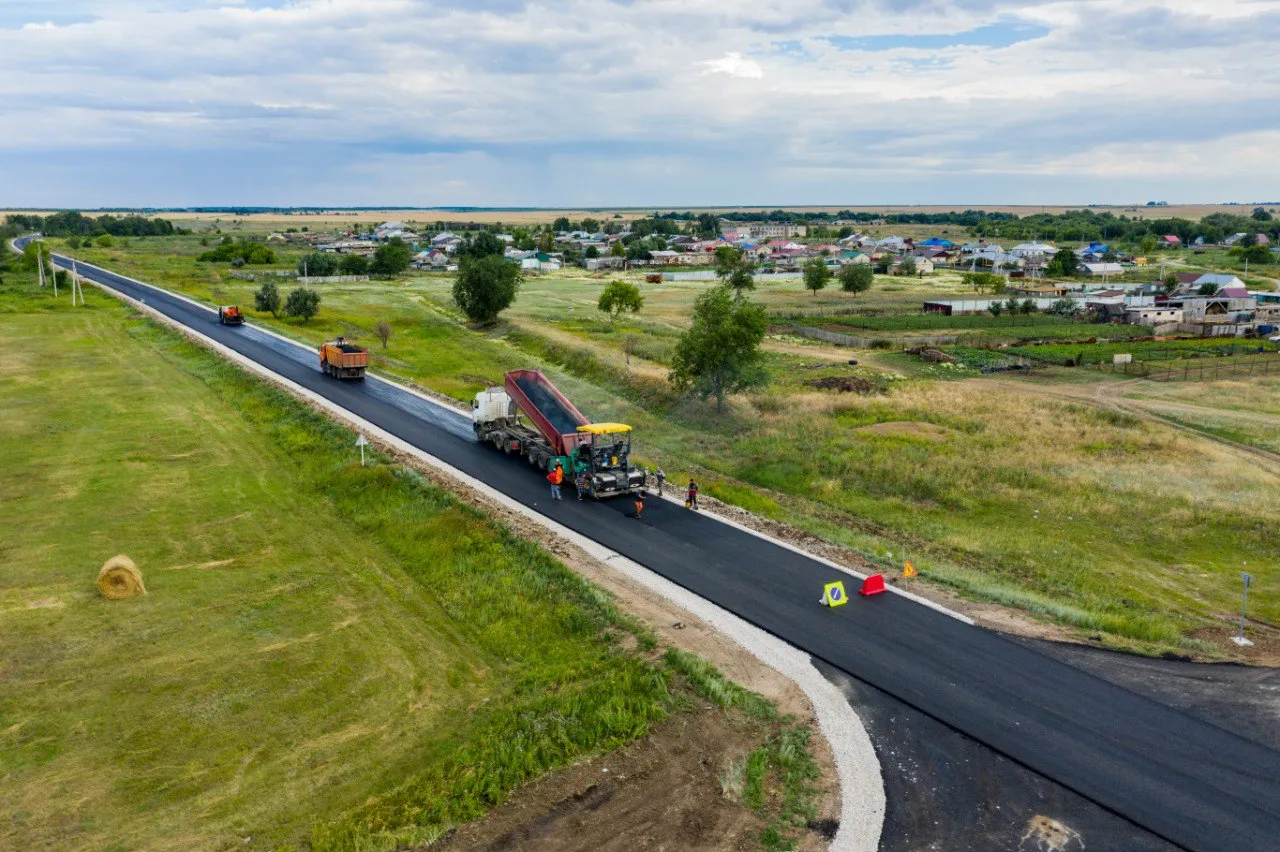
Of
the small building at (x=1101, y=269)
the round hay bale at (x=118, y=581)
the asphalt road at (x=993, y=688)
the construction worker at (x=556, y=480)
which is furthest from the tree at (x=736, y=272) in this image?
the round hay bale at (x=118, y=581)

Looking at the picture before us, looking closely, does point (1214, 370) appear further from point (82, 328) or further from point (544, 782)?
point (82, 328)

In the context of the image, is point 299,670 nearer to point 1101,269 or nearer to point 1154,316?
point 1154,316

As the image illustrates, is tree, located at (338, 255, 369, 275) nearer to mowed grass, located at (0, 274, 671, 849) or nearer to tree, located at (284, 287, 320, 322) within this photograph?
tree, located at (284, 287, 320, 322)

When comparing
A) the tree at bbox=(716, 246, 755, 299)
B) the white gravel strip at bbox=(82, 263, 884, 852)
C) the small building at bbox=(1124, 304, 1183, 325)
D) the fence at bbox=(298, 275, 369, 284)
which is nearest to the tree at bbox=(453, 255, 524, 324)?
the tree at bbox=(716, 246, 755, 299)

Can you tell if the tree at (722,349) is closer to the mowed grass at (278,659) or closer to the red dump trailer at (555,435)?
the red dump trailer at (555,435)

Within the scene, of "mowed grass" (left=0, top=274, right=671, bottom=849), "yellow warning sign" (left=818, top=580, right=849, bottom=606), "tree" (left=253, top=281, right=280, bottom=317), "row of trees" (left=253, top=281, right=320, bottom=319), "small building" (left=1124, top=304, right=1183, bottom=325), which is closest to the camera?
"mowed grass" (left=0, top=274, right=671, bottom=849)

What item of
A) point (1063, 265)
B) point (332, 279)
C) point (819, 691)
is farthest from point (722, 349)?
point (1063, 265)

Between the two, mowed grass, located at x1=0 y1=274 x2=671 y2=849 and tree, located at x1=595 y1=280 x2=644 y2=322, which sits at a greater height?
tree, located at x1=595 y1=280 x2=644 y2=322
